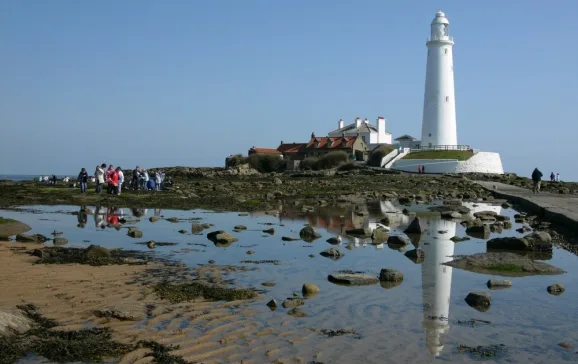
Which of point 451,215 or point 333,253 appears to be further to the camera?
point 451,215

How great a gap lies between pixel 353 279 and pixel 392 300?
4.13ft

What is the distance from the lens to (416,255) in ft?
43.2

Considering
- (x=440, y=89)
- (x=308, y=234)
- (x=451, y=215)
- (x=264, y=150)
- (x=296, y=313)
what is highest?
(x=440, y=89)

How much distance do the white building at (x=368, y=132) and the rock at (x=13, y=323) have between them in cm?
7673

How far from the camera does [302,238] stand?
647 inches

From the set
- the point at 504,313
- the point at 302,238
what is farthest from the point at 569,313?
the point at 302,238

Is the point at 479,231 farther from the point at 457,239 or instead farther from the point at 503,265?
the point at 503,265

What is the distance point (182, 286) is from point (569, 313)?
5.90 m

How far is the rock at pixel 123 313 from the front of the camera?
24.6 ft

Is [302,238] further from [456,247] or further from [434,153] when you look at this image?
[434,153]

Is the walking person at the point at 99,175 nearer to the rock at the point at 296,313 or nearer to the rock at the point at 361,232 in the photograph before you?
the rock at the point at 361,232

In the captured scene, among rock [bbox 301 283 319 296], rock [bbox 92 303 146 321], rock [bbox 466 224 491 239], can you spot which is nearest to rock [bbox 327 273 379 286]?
rock [bbox 301 283 319 296]

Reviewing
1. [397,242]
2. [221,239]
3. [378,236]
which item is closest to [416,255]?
[397,242]

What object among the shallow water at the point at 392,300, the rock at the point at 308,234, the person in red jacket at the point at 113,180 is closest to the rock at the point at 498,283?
the shallow water at the point at 392,300
